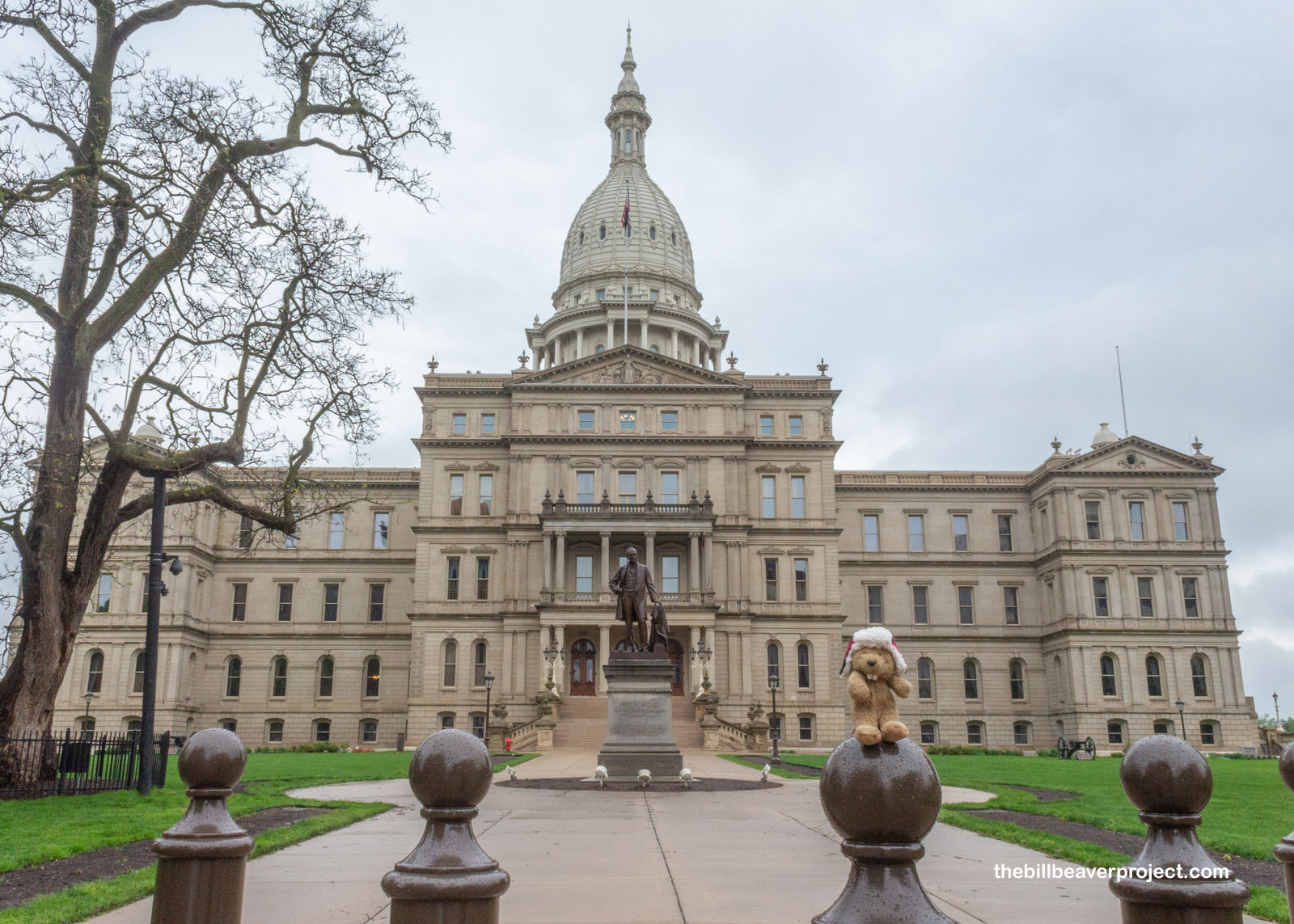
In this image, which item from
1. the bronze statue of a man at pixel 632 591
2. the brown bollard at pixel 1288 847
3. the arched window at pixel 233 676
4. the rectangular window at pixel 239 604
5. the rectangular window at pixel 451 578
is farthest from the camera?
the rectangular window at pixel 239 604

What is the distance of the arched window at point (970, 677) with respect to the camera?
63.5 meters

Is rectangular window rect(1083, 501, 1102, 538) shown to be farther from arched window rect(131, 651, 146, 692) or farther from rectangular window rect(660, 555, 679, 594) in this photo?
arched window rect(131, 651, 146, 692)

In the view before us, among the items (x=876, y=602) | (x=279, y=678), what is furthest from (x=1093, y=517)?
(x=279, y=678)

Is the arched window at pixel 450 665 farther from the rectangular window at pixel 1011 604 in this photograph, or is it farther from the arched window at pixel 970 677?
the rectangular window at pixel 1011 604

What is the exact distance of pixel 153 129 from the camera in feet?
63.9

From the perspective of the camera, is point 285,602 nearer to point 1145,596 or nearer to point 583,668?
point 583,668

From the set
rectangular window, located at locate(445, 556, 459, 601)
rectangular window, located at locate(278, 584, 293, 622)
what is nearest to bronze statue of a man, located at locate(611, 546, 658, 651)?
rectangular window, located at locate(445, 556, 459, 601)

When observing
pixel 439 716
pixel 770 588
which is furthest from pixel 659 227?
pixel 439 716

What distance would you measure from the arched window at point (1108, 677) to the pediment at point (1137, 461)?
11439 mm

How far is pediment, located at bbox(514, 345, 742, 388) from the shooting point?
5878 centimetres

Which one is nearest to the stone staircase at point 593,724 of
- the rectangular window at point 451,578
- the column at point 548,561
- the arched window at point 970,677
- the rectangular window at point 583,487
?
the column at point 548,561

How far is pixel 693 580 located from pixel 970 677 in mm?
21784

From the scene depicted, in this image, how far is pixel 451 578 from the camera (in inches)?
2282

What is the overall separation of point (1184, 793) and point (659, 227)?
277 ft
